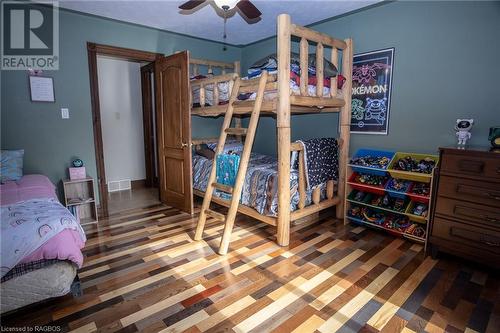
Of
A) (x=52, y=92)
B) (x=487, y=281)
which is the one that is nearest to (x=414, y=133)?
(x=487, y=281)

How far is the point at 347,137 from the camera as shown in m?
3.17

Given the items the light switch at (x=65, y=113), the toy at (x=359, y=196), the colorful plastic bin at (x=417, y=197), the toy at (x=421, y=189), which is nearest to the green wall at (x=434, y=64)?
the toy at (x=421, y=189)

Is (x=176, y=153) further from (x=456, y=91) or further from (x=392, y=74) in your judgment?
(x=456, y=91)

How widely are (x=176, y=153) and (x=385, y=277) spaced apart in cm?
267

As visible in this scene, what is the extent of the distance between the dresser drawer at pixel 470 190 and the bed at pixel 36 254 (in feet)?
9.19

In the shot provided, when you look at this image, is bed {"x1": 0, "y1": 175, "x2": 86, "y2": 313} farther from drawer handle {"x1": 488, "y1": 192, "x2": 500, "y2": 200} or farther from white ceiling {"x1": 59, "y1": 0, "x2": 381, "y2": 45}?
drawer handle {"x1": 488, "y1": 192, "x2": 500, "y2": 200}

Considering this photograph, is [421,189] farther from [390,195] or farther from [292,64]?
[292,64]

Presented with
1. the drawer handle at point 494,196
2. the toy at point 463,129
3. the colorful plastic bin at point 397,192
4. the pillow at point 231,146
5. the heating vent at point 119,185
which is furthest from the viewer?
the heating vent at point 119,185

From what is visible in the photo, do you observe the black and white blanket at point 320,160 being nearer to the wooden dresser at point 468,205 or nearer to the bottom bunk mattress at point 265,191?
the bottom bunk mattress at point 265,191

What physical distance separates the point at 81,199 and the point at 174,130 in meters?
1.38

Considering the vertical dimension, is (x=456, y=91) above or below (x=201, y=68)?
below

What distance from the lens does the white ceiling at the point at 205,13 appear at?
2947 millimetres

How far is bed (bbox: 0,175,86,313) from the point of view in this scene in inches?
61.4

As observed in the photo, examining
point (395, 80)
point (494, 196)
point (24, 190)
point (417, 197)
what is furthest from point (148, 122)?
point (494, 196)
